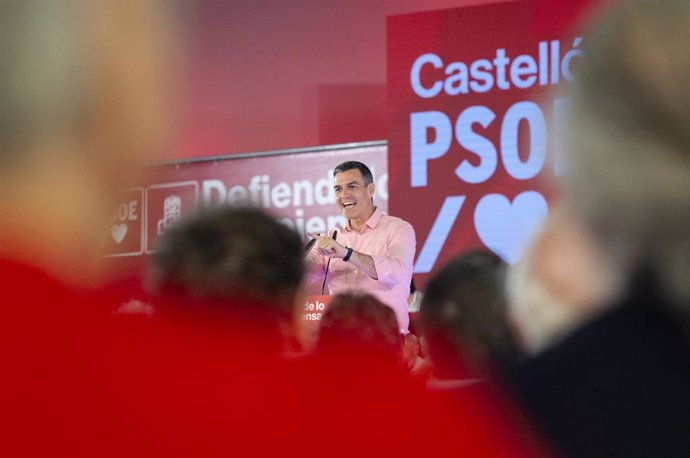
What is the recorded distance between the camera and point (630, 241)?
48 centimetres

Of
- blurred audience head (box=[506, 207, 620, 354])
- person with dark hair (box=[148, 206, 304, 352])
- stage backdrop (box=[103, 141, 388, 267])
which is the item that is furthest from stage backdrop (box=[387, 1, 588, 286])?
blurred audience head (box=[506, 207, 620, 354])

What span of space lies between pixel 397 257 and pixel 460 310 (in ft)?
9.21

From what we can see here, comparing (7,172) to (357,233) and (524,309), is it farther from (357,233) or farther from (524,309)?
(357,233)

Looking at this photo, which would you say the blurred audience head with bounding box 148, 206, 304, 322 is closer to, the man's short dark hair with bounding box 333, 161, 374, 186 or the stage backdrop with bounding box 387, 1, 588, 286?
the man's short dark hair with bounding box 333, 161, 374, 186

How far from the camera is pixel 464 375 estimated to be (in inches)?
35.2

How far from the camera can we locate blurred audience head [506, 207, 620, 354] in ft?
1.68

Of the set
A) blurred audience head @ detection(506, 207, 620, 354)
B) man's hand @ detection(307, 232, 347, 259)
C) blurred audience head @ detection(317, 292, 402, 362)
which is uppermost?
man's hand @ detection(307, 232, 347, 259)

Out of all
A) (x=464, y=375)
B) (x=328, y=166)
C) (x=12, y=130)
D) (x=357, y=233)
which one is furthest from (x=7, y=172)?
(x=328, y=166)

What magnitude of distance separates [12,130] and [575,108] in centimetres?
27

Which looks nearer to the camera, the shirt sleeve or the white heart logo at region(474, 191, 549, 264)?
the shirt sleeve

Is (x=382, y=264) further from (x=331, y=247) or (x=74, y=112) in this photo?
(x=74, y=112)

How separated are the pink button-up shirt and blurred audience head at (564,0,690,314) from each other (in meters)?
3.23

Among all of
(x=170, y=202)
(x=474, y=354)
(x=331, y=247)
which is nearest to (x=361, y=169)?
(x=331, y=247)

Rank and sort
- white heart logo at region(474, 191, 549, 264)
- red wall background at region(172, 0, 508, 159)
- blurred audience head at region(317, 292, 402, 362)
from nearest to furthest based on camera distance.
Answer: blurred audience head at region(317, 292, 402, 362) < white heart logo at region(474, 191, 549, 264) < red wall background at region(172, 0, 508, 159)
